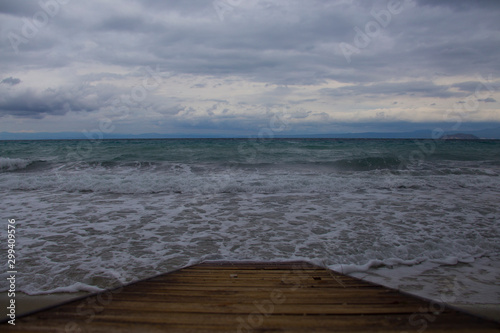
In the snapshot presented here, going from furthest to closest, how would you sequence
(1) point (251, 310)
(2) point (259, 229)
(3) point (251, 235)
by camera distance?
(2) point (259, 229) → (3) point (251, 235) → (1) point (251, 310)

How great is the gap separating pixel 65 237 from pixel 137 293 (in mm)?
5157

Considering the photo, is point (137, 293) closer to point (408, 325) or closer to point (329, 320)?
point (329, 320)

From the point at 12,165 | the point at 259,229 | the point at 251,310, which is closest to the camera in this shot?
A: the point at 251,310

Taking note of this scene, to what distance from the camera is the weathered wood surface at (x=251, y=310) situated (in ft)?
7.14

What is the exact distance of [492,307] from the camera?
12.5 feet

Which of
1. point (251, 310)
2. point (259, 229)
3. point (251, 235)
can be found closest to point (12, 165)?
point (259, 229)

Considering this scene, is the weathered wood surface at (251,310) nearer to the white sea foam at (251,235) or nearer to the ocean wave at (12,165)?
the white sea foam at (251,235)

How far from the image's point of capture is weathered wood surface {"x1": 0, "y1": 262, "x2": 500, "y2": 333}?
2178 mm

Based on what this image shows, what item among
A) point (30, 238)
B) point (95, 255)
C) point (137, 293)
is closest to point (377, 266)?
point (137, 293)

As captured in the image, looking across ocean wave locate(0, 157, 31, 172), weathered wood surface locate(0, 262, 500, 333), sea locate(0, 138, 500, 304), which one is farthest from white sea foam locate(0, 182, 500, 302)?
ocean wave locate(0, 157, 31, 172)

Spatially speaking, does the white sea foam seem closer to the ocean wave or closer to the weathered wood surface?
the weathered wood surface

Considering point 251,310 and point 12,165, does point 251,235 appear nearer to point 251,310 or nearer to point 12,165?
point 251,310

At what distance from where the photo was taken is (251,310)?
8.17ft

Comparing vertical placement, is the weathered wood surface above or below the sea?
above
